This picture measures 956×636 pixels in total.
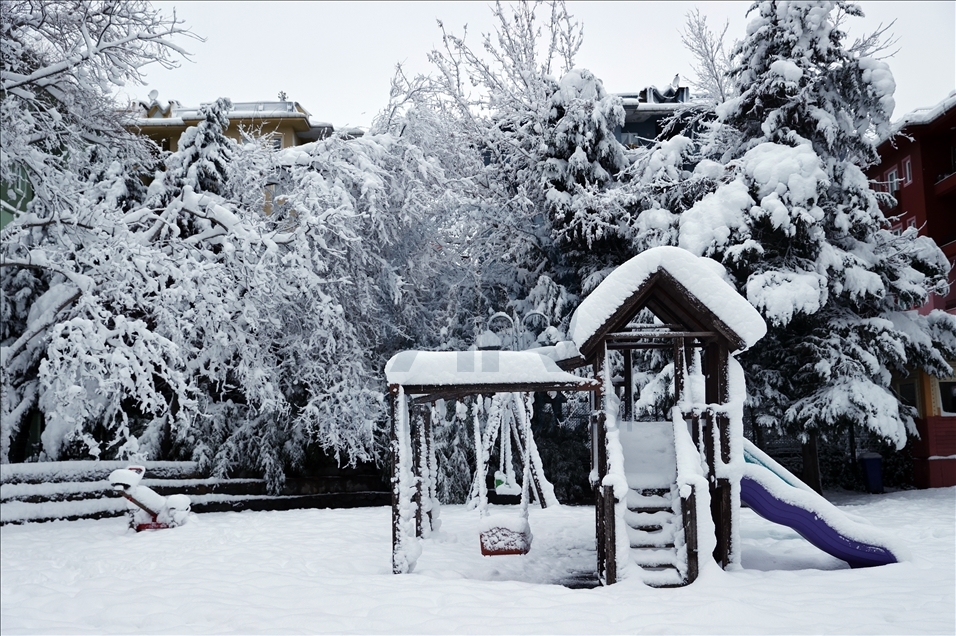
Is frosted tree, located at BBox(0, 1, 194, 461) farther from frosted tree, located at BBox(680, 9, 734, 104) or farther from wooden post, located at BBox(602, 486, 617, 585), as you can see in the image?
frosted tree, located at BBox(680, 9, 734, 104)

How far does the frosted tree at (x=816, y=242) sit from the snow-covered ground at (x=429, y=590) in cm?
317

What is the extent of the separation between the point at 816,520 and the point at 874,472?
8.42 metres

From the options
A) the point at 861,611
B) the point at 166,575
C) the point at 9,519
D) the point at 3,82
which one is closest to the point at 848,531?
the point at 861,611

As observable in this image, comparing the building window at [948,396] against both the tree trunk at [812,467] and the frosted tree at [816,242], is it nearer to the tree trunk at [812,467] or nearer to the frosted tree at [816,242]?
the frosted tree at [816,242]

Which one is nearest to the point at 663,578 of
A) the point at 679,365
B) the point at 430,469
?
the point at 679,365

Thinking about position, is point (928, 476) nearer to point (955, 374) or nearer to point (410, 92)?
point (955, 374)

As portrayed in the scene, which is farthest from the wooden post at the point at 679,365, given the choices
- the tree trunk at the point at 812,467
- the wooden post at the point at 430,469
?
the tree trunk at the point at 812,467

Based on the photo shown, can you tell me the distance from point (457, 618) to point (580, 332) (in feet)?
11.0

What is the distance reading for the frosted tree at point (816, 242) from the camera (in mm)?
12750

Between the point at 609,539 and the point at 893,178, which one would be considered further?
the point at 893,178

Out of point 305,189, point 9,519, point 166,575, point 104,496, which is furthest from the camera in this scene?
point 305,189

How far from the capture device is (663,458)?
875 cm

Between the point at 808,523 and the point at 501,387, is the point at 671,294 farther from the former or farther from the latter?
the point at 808,523

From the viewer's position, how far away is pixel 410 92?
16.2m
